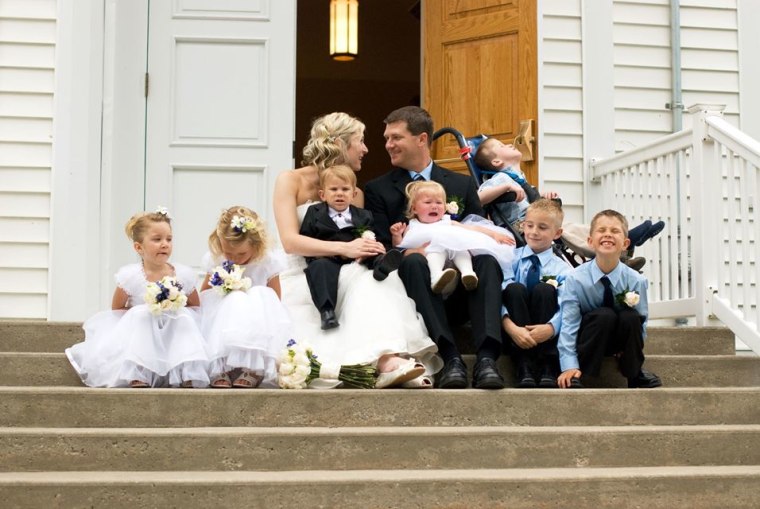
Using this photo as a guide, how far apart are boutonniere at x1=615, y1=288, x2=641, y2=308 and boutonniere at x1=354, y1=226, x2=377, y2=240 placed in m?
1.13

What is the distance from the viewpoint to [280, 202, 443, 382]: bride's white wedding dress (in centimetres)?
452

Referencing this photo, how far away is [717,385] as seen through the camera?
16.5 ft

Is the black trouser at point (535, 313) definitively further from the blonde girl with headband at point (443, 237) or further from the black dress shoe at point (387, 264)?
the black dress shoe at point (387, 264)

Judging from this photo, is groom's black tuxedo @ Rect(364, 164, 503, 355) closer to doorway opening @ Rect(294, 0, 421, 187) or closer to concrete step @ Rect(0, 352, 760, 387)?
concrete step @ Rect(0, 352, 760, 387)

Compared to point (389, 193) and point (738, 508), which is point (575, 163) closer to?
point (389, 193)

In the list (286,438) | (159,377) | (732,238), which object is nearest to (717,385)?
(732,238)

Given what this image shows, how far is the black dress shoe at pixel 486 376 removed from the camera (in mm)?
4309

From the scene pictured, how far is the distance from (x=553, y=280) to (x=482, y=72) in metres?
2.28

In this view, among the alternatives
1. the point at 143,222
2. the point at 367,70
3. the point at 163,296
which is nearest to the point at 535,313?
the point at 163,296

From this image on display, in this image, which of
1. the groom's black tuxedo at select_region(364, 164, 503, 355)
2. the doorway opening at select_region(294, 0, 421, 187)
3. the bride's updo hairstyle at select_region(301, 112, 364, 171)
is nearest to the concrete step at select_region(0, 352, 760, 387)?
the groom's black tuxedo at select_region(364, 164, 503, 355)

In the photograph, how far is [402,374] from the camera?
4297mm

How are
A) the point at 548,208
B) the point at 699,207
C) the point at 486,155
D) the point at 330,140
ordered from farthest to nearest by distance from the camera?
the point at 699,207 < the point at 486,155 < the point at 330,140 < the point at 548,208

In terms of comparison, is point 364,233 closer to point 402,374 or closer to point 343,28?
point 402,374

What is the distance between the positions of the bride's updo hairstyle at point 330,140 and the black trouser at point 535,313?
3.54ft
